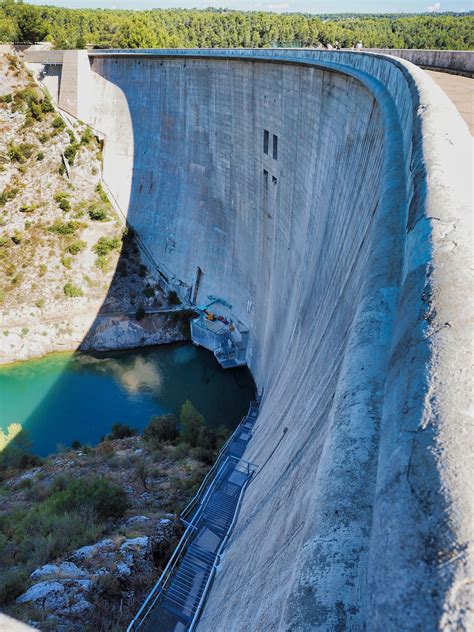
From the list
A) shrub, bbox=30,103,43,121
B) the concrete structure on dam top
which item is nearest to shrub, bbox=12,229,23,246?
shrub, bbox=30,103,43,121

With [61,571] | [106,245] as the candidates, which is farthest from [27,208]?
[61,571]

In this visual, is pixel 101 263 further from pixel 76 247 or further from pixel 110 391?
pixel 110 391

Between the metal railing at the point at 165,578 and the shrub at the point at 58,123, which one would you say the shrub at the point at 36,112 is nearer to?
the shrub at the point at 58,123

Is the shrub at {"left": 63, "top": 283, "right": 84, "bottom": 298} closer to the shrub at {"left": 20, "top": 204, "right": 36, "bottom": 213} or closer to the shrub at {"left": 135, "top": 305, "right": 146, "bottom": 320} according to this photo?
the shrub at {"left": 135, "top": 305, "right": 146, "bottom": 320}

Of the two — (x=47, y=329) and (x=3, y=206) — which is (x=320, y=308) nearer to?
(x=47, y=329)

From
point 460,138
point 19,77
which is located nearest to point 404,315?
point 460,138

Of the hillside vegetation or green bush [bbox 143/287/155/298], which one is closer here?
the hillside vegetation
